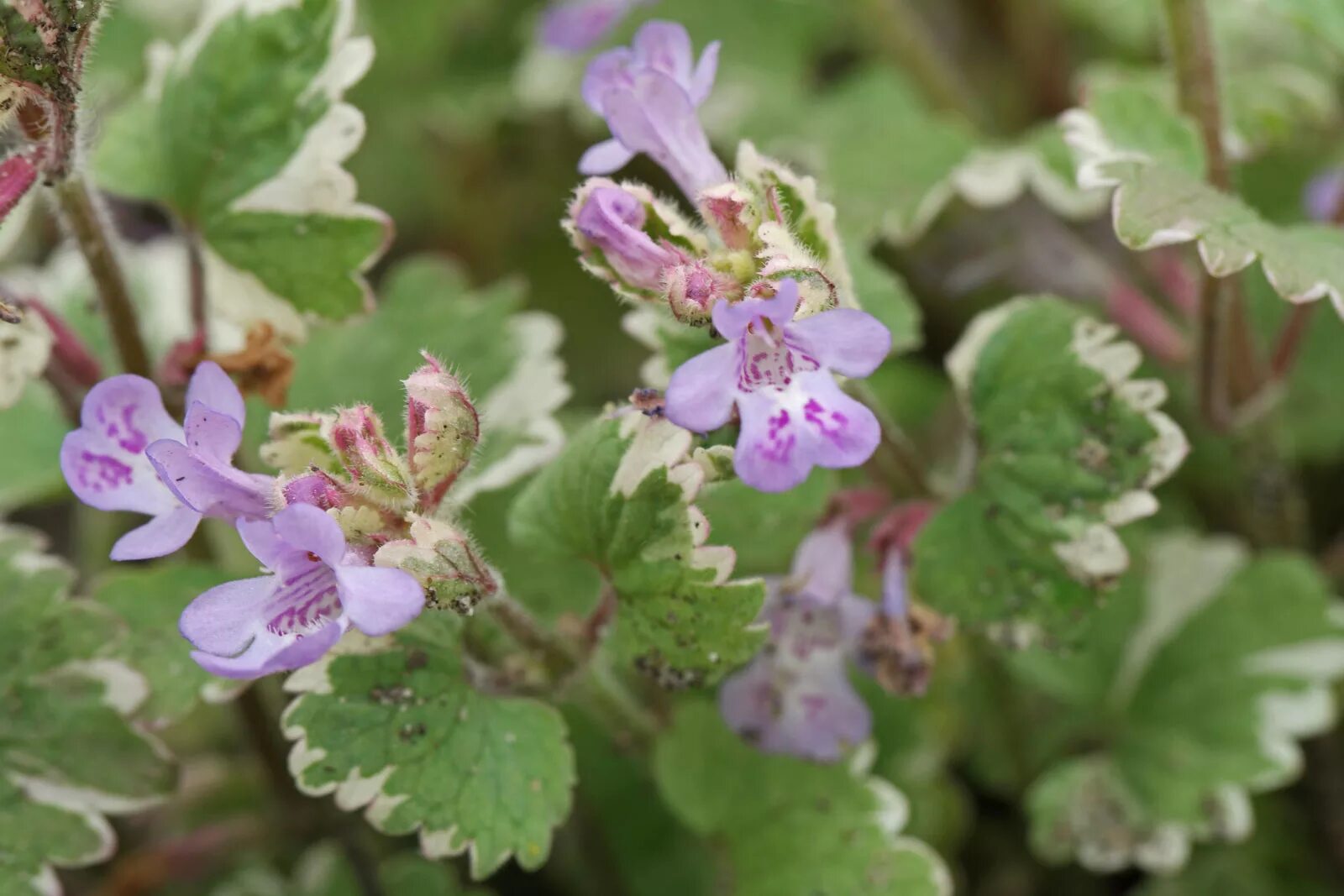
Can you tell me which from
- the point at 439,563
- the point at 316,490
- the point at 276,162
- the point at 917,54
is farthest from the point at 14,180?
the point at 917,54

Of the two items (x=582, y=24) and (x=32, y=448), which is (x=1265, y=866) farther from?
(x=32, y=448)

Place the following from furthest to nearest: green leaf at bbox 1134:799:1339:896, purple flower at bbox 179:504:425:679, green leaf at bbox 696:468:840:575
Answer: green leaf at bbox 1134:799:1339:896
green leaf at bbox 696:468:840:575
purple flower at bbox 179:504:425:679

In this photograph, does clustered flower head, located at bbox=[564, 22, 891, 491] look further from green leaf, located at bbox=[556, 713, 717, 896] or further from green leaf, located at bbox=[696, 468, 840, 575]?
green leaf, located at bbox=[556, 713, 717, 896]

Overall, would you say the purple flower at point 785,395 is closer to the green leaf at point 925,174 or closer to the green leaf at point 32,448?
the green leaf at point 925,174

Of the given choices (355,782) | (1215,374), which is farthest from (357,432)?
(1215,374)

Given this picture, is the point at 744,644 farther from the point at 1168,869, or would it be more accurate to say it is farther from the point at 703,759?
the point at 1168,869

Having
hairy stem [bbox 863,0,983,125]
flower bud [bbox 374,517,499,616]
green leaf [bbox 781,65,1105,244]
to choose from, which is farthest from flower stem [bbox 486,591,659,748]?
hairy stem [bbox 863,0,983,125]
